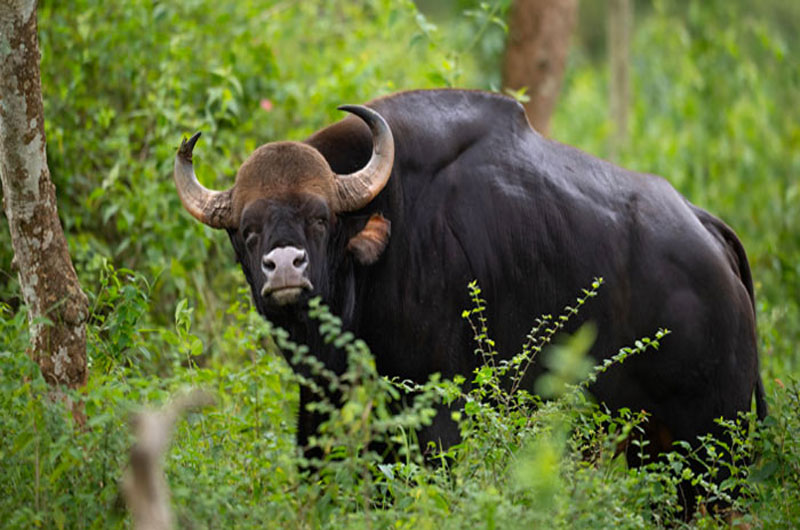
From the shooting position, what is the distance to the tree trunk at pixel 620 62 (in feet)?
57.6

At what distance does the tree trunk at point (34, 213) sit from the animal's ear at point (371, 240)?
4.45ft

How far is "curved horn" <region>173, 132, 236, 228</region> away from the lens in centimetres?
548

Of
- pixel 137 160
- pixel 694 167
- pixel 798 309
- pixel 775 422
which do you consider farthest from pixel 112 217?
pixel 694 167

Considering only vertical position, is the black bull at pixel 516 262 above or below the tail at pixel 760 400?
above

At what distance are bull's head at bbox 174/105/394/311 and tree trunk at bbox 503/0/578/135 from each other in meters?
6.08

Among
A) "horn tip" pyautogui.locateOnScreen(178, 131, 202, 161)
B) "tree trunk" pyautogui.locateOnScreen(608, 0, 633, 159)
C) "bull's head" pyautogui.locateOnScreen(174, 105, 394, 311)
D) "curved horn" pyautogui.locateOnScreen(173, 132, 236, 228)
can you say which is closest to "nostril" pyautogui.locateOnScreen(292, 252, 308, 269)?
"bull's head" pyautogui.locateOnScreen(174, 105, 394, 311)

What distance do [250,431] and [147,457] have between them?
1.90m

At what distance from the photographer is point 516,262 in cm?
A: 576

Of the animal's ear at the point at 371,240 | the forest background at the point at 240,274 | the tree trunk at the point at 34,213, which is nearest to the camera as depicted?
the forest background at the point at 240,274

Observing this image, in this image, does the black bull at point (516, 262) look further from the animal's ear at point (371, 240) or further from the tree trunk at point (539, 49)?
the tree trunk at point (539, 49)

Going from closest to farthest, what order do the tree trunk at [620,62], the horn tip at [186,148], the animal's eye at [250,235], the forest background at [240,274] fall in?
the forest background at [240,274] < the animal's eye at [250,235] < the horn tip at [186,148] < the tree trunk at [620,62]

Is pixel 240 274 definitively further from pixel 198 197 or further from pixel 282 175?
pixel 282 175

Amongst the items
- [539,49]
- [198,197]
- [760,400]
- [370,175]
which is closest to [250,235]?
[198,197]

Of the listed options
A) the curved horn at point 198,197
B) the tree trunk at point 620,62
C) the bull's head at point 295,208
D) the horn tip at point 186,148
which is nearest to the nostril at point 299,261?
the bull's head at point 295,208
